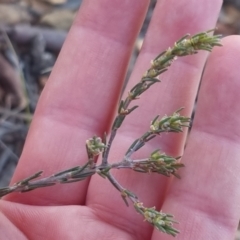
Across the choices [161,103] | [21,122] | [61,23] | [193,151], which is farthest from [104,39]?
[61,23]

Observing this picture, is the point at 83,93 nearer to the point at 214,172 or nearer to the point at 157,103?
the point at 157,103

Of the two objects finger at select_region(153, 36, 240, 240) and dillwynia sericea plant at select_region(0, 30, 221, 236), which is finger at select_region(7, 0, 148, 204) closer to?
dillwynia sericea plant at select_region(0, 30, 221, 236)

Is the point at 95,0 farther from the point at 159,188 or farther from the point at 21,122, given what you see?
the point at 21,122

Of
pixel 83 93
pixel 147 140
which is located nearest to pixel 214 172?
pixel 147 140

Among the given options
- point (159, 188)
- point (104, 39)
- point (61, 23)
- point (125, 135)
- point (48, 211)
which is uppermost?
point (61, 23)

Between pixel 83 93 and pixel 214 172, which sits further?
pixel 83 93

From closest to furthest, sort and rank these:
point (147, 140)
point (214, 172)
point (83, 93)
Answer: point (147, 140)
point (214, 172)
point (83, 93)
